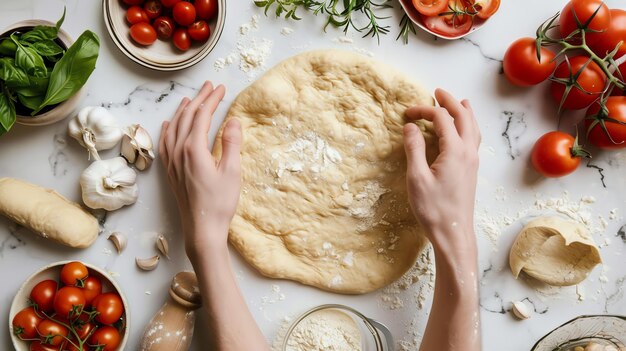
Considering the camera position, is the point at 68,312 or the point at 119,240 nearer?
the point at 68,312

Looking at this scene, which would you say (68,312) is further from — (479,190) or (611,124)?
(611,124)

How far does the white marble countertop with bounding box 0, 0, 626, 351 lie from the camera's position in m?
1.99

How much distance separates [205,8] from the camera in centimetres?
190

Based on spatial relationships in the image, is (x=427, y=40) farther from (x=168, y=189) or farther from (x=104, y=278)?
(x=104, y=278)

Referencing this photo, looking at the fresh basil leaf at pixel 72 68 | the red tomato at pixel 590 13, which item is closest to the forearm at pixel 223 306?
the fresh basil leaf at pixel 72 68

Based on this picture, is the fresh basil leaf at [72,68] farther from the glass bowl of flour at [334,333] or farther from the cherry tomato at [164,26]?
the glass bowl of flour at [334,333]

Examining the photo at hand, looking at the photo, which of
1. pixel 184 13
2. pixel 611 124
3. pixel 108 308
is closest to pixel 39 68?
pixel 184 13

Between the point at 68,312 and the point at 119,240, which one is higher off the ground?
the point at 119,240

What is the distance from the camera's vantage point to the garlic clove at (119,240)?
1.98m

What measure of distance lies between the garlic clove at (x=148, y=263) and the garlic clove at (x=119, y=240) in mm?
73

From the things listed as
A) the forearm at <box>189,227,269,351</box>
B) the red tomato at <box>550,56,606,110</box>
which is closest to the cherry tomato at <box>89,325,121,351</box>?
the forearm at <box>189,227,269,351</box>

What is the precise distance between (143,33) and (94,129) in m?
0.38

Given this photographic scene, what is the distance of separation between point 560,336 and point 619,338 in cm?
19

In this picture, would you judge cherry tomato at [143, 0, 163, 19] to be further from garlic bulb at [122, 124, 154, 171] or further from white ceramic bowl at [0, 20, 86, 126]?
garlic bulb at [122, 124, 154, 171]
